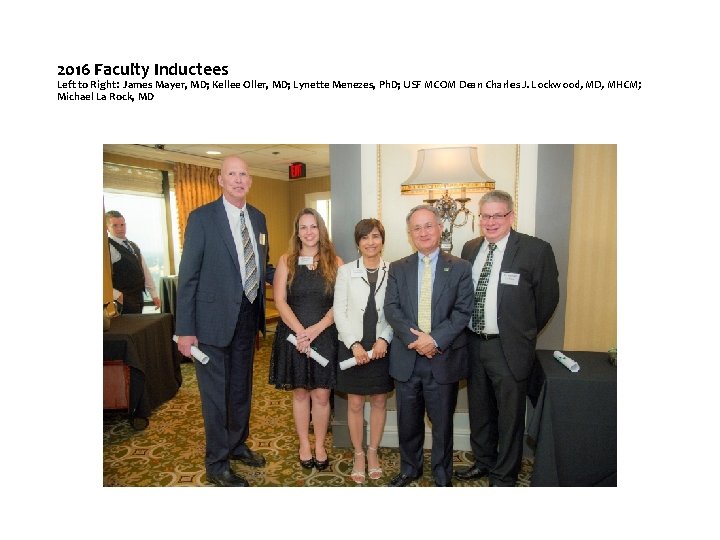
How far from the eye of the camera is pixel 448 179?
6.57 feet

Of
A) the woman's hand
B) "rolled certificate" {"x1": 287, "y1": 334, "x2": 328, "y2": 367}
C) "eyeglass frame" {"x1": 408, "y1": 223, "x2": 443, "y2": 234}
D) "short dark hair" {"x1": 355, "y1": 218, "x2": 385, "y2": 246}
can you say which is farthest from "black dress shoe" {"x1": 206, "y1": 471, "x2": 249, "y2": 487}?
"eyeglass frame" {"x1": 408, "y1": 223, "x2": 443, "y2": 234}

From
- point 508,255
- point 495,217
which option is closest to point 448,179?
point 495,217

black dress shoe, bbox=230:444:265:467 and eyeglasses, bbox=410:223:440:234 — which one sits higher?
eyeglasses, bbox=410:223:440:234

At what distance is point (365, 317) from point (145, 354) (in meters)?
1.66

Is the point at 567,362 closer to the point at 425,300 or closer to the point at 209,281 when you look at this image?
the point at 425,300

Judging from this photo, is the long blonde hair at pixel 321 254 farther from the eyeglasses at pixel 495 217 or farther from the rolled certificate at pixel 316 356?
the eyeglasses at pixel 495 217

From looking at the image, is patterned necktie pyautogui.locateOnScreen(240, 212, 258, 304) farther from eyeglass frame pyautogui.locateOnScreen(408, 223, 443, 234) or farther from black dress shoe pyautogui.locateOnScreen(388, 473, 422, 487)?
black dress shoe pyautogui.locateOnScreen(388, 473, 422, 487)

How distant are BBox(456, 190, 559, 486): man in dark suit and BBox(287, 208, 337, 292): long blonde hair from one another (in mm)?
717

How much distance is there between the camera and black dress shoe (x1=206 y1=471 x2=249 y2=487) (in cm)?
200

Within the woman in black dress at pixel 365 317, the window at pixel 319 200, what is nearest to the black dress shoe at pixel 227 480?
the woman in black dress at pixel 365 317

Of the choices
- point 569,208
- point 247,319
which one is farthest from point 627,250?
point 247,319

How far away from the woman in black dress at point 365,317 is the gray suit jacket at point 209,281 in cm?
52

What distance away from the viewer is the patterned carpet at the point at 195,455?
2.09 metres
